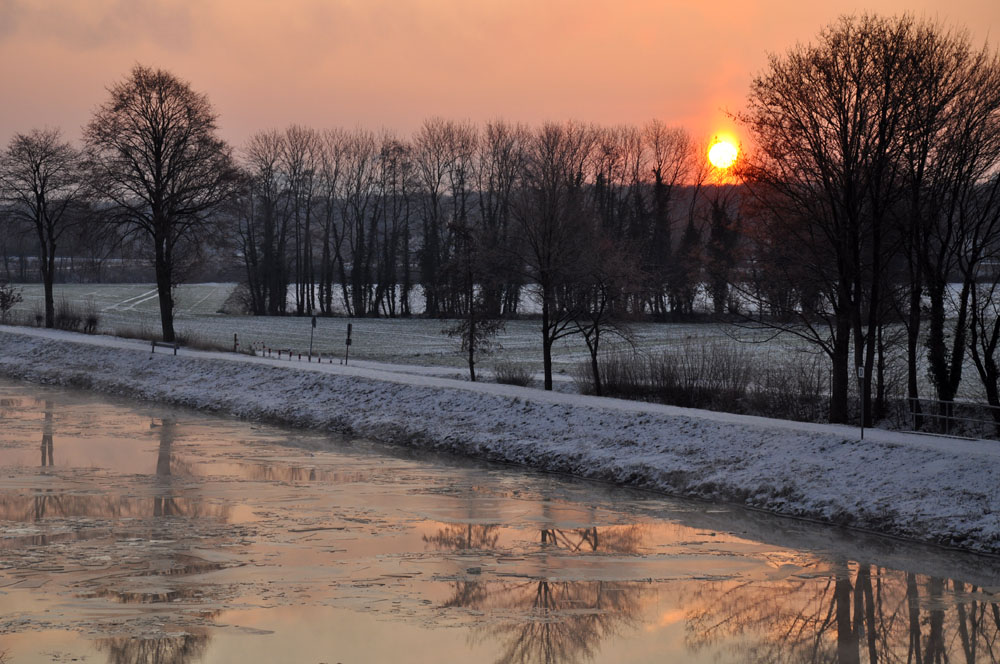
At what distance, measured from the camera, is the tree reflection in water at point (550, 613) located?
11.3 meters

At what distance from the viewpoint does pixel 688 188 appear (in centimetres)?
9662

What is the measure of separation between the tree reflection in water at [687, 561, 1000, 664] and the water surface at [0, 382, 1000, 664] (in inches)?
1.5

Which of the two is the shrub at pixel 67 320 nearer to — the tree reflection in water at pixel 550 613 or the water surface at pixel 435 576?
the water surface at pixel 435 576

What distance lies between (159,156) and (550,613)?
1703 inches

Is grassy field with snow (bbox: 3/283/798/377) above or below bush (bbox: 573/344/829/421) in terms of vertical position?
above

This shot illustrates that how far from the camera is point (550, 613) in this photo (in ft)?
41.1

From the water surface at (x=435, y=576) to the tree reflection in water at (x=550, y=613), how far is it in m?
0.04

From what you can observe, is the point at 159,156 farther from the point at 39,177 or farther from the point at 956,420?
the point at 956,420

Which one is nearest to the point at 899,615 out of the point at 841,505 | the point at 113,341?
the point at 841,505

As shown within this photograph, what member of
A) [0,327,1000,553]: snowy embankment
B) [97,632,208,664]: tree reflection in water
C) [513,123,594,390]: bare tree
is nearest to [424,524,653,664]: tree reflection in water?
[97,632,208,664]: tree reflection in water

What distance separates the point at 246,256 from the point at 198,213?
49.1 metres

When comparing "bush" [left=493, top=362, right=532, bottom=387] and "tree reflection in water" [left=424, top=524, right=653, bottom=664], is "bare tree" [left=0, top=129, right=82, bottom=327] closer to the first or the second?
"bush" [left=493, top=362, right=532, bottom=387]

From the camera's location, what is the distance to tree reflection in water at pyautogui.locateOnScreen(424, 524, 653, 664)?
1131cm

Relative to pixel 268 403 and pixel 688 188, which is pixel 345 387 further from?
pixel 688 188
